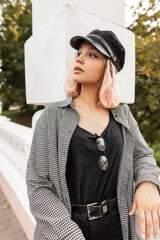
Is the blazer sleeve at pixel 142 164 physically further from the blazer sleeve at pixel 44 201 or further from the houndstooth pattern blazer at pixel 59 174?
the blazer sleeve at pixel 44 201

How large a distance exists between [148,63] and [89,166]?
336cm

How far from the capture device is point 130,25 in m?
3.88

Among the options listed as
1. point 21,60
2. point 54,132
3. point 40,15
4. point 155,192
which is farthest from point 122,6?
point 21,60

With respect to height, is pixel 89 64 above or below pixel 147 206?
above

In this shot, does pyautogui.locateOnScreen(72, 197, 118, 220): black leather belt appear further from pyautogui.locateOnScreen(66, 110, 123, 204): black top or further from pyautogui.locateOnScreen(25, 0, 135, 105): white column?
pyautogui.locateOnScreen(25, 0, 135, 105): white column

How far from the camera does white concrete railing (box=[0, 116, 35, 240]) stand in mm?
2570

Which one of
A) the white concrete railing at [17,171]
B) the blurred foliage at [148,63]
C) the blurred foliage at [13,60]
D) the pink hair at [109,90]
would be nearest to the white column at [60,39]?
the pink hair at [109,90]

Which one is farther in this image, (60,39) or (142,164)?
(60,39)

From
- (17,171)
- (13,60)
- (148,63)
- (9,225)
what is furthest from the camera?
(13,60)

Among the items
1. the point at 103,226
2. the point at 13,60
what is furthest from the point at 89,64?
the point at 13,60

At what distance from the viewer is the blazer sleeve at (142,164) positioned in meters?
1.25

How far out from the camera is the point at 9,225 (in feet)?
9.58

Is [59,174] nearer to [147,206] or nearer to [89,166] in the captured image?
[89,166]

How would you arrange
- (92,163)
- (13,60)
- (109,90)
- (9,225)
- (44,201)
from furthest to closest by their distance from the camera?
1. (13,60)
2. (9,225)
3. (109,90)
4. (92,163)
5. (44,201)
